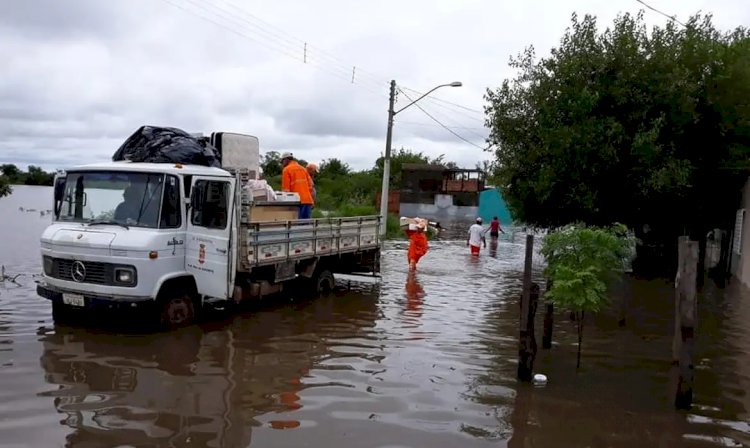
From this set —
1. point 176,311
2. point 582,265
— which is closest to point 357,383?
point 582,265

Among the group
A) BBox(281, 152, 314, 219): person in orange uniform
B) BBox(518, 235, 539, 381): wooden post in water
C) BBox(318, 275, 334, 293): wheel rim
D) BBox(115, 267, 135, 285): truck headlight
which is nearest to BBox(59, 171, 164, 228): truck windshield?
BBox(115, 267, 135, 285): truck headlight

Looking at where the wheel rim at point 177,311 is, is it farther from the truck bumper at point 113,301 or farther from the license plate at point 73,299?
the license plate at point 73,299

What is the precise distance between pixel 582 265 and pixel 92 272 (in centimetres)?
647

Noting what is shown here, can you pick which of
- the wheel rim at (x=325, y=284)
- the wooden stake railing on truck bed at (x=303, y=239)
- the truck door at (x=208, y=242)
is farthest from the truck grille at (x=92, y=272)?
the wheel rim at (x=325, y=284)

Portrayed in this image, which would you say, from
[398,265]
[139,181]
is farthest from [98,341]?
[398,265]

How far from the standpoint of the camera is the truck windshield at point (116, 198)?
9.47 m

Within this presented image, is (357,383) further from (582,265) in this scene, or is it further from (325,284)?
(325,284)

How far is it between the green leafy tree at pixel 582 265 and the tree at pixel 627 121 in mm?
8223

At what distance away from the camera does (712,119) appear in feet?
57.9

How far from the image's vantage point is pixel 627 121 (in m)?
16.8

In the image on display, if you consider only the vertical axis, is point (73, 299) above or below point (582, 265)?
below

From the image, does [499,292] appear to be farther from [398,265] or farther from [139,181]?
[139,181]

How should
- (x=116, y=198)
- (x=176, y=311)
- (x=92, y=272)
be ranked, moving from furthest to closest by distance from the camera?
(x=176, y=311)
(x=116, y=198)
(x=92, y=272)

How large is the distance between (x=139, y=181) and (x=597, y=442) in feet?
22.7
